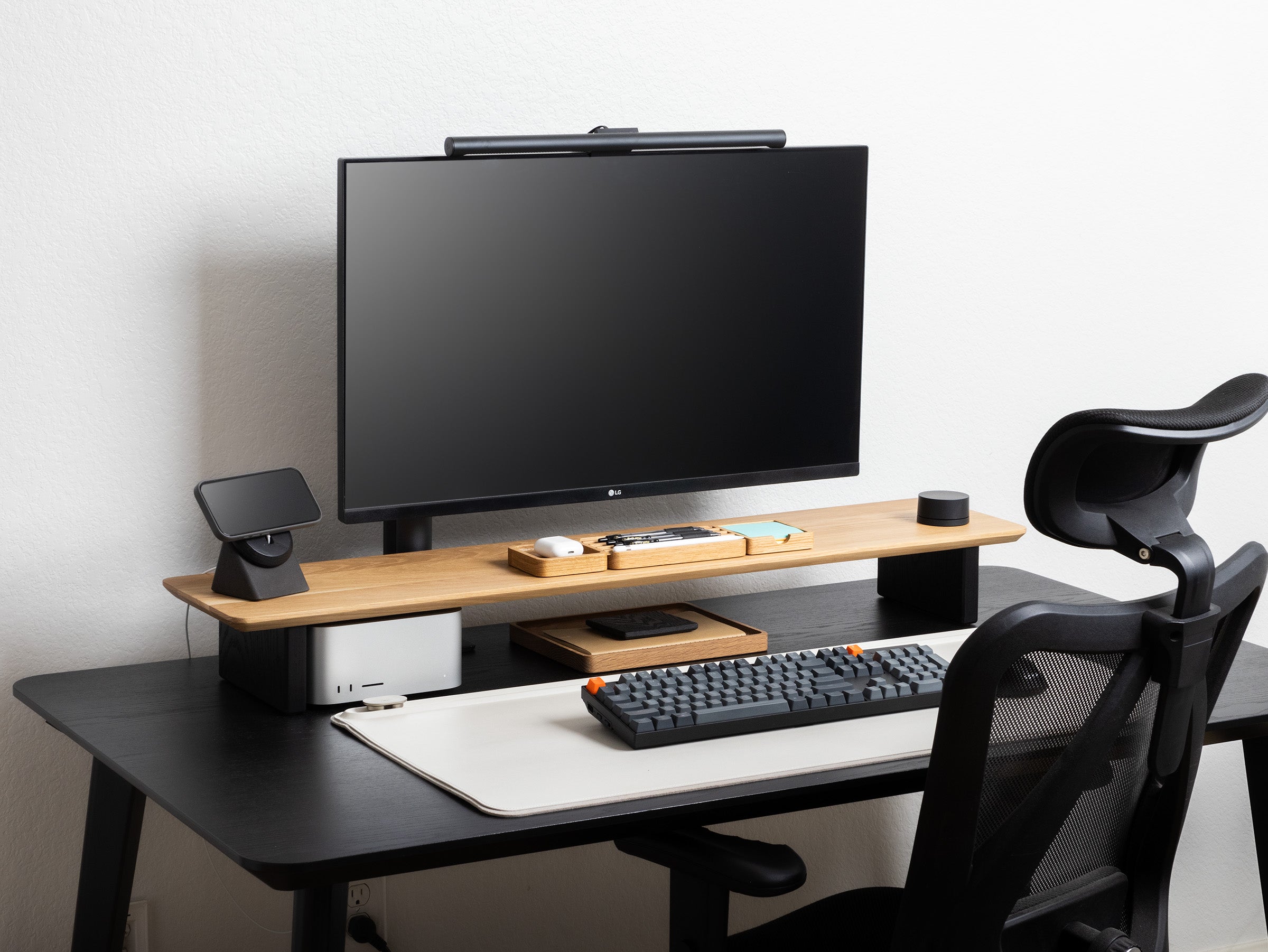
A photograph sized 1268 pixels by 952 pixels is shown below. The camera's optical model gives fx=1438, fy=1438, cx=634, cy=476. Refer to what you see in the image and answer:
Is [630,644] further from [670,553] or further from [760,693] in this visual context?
[760,693]

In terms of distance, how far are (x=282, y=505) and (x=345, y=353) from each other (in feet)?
0.62

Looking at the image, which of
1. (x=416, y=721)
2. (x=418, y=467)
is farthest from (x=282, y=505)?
(x=416, y=721)

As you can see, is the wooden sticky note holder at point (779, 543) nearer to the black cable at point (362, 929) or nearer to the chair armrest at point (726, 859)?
the chair armrest at point (726, 859)

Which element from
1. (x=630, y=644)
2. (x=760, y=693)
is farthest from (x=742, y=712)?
(x=630, y=644)

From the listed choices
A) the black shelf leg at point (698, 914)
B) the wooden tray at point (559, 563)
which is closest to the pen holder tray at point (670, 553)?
the wooden tray at point (559, 563)

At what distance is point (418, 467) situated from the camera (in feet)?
5.64

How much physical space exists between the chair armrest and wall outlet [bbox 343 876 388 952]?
774mm

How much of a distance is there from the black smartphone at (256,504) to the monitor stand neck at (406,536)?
0.62 feet

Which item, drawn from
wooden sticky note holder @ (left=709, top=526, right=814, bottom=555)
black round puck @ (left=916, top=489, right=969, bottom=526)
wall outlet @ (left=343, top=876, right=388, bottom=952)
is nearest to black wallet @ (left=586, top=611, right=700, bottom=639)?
wooden sticky note holder @ (left=709, top=526, right=814, bottom=555)

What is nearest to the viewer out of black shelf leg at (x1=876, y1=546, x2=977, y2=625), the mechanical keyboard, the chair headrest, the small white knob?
the chair headrest

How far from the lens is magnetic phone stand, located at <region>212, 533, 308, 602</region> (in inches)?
61.9

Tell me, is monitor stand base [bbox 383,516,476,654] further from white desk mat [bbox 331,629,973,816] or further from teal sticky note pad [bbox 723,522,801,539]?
teal sticky note pad [bbox 723,522,801,539]

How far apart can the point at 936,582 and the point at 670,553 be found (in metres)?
0.43

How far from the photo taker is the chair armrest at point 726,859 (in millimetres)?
1245
